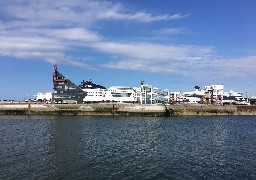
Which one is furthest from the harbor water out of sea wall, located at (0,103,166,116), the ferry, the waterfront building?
the ferry

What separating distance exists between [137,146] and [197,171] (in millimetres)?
17115

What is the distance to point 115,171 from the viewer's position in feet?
115

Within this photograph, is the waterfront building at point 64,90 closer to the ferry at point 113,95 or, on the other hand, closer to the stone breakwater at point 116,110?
the stone breakwater at point 116,110

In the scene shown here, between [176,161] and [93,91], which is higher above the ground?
[93,91]

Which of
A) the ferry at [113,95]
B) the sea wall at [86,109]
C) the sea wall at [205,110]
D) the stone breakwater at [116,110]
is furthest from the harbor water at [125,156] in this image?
the ferry at [113,95]

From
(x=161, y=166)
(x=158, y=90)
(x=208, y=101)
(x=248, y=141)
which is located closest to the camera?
(x=161, y=166)

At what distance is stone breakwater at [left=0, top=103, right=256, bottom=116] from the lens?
381 ft

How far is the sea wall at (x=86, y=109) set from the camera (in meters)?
116

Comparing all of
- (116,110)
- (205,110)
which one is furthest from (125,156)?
(205,110)

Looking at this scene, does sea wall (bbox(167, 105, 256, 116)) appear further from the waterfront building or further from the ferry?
the ferry

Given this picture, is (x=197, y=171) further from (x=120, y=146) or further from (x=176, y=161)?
(x=120, y=146)

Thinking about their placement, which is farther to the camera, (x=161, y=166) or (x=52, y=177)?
(x=161, y=166)

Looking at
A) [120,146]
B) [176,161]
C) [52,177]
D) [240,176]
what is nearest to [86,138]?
[120,146]

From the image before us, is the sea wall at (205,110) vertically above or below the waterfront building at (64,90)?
below
